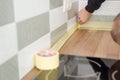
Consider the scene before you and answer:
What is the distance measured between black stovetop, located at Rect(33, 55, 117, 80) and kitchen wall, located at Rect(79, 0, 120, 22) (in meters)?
0.64

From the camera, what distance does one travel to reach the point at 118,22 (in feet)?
2.33

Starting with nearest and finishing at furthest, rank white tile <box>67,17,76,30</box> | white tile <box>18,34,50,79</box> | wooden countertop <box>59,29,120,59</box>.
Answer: white tile <box>18,34,50,79</box>
wooden countertop <box>59,29,120,59</box>
white tile <box>67,17,76,30</box>

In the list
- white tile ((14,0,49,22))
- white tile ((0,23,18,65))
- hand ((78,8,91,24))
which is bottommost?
Answer: hand ((78,8,91,24))

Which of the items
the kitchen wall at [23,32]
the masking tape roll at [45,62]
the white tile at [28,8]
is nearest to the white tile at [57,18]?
the kitchen wall at [23,32]

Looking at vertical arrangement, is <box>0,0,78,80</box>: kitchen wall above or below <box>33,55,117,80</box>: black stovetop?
above

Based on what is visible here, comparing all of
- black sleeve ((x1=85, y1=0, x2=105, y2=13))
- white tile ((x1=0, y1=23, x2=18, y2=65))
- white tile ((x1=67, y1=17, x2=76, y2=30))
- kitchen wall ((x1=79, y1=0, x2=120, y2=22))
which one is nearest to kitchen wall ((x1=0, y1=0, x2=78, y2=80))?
white tile ((x1=0, y1=23, x2=18, y2=65))

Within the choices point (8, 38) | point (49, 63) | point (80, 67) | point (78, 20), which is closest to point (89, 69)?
point (80, 67)

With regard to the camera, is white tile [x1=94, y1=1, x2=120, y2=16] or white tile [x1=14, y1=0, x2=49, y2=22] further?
white tile [x1=94, y1=1, x2=120, y2=16]

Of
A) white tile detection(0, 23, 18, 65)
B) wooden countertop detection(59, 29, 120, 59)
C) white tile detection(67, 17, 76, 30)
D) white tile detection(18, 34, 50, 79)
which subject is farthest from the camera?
white tile detection(67, 17, 76, 30)

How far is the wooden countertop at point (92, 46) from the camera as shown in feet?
3.34

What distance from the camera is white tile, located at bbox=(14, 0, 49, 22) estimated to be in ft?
2.26

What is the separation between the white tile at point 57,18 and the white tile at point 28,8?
0.36 feet

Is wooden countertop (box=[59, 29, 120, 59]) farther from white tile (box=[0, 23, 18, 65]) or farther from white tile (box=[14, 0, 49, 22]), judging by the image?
white tile (box=[0, 23, 18, 65])

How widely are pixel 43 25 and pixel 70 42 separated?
1.10 ft
